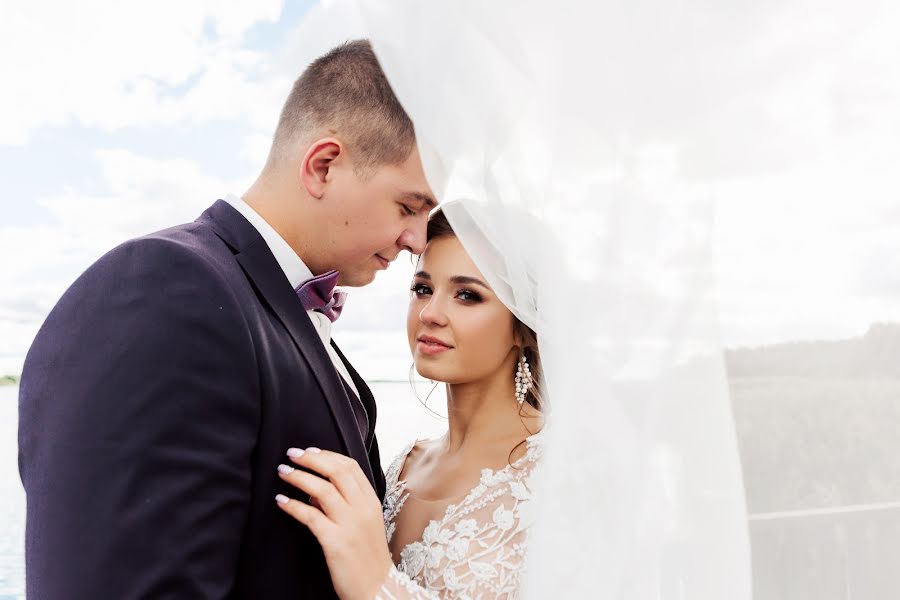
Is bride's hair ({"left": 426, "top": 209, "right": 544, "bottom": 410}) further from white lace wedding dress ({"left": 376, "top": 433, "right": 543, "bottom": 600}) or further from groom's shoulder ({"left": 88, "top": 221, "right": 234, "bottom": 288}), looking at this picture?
groom's shoulder ({"left": 88, "top": 221, "right": 234, "bottom": 288})

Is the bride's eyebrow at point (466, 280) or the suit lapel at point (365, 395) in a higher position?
the bride's eyebrow at point (466, 280)

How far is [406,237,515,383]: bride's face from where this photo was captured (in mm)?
2465

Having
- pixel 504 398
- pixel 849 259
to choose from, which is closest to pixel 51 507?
pixel 849 259

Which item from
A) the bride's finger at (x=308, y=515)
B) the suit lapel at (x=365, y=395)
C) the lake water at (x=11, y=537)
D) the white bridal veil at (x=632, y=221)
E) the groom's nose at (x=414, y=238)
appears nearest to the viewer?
the white bridal veil at (x=632, y=221)

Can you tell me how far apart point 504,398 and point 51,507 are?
164 centimetres

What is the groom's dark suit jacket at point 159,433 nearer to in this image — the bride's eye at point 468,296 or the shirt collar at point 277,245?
the shirt collar at point 277,245

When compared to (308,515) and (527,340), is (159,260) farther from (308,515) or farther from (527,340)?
(527,340)

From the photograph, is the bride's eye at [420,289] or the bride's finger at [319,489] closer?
the bride's finger at [319,489]

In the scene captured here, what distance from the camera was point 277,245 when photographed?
1571 millimetres

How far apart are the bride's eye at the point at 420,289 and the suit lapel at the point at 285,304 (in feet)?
3.57

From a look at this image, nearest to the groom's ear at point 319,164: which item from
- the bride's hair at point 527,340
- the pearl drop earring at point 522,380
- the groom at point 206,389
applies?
the groom at point 206,389

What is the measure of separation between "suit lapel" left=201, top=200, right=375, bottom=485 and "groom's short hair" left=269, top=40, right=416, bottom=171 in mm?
209

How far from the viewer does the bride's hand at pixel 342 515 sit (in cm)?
135

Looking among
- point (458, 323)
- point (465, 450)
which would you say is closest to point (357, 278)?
point (458, 323)
